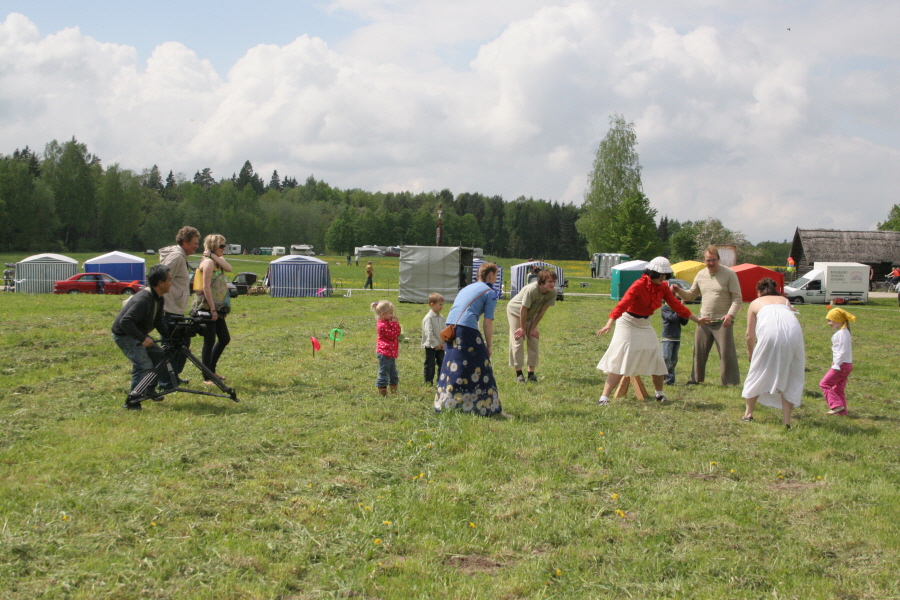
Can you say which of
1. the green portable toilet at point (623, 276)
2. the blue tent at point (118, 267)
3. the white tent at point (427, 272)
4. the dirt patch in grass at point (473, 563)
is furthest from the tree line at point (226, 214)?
the dirt patch in grass at point (473, 563)

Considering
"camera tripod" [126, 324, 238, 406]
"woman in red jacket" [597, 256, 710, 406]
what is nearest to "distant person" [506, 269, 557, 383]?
"woman in red jacket" [597, 256, 710, 406]

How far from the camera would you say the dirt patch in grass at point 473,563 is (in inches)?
146

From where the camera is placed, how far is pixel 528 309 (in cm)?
920

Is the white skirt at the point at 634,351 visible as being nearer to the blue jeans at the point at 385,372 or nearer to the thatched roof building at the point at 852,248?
the blue jeans at the point at 385,372

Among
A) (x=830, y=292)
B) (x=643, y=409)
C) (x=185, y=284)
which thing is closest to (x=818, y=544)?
(x=643, y=409)

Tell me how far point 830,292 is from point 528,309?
35.0 metres

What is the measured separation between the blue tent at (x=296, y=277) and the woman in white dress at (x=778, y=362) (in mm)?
28009

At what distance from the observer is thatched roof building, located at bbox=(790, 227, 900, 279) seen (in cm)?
5559

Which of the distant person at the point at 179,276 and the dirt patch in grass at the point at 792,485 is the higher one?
the distant person at the point at 179,276

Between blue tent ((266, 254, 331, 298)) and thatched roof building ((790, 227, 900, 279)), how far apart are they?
136 feet

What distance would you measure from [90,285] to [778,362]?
108 feet

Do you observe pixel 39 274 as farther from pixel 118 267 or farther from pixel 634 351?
pixel 634 351

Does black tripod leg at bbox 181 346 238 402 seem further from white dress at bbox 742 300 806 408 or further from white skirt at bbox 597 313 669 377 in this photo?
white dress at bbox 742 300 806 408

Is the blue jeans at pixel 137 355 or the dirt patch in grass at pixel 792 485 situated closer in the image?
the dirt patch in grass at pixel 792 485
